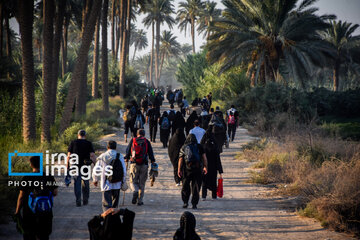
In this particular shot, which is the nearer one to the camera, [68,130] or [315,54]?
[68,130]

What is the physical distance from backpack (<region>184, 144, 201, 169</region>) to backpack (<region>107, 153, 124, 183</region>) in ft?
5.89

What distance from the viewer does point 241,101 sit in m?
26.6

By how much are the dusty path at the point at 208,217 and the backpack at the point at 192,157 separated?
1.02m

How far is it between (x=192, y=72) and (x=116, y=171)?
4231cm

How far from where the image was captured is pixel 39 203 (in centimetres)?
520

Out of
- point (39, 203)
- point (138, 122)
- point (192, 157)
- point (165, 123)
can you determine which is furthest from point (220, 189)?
point (138, 122)

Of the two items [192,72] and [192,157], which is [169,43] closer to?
[192,72]

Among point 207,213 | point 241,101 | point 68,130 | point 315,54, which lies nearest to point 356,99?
point 315,54

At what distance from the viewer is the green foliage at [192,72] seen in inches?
1813

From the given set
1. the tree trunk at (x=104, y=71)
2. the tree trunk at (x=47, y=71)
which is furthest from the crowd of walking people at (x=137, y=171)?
the tree trunk at (x=104, y=71)

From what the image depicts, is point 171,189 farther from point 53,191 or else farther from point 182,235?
point 182,235

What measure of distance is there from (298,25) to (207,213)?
19.6m

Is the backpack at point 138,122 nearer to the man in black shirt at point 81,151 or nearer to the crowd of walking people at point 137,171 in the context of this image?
the crowd of walking people at point 137,171

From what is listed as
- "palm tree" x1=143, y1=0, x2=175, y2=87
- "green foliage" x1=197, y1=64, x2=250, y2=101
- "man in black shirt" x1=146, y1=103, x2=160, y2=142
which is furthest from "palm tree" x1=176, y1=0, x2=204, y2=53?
"man in black shirt" x1=146, y1=103, x2=160, y2=142
